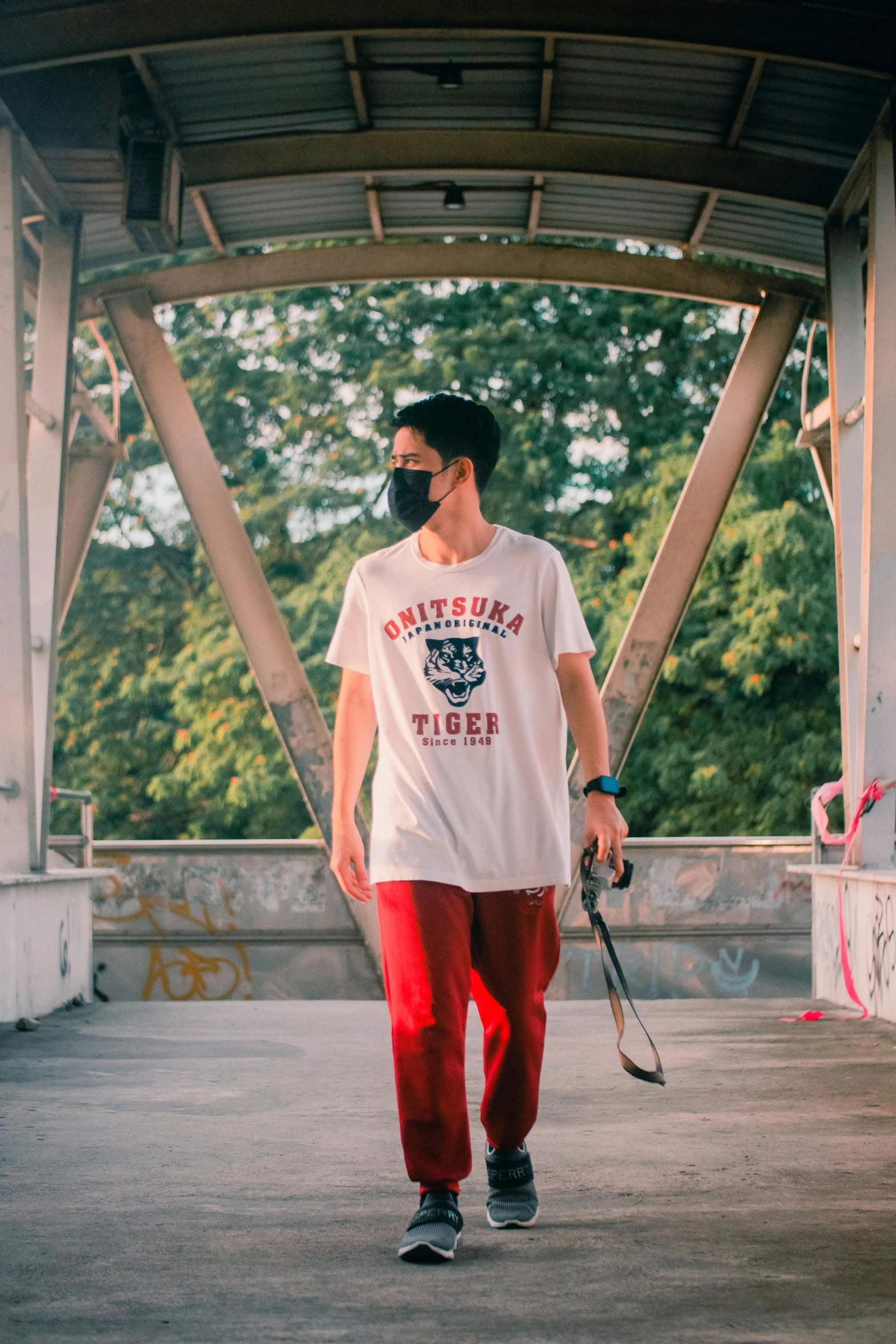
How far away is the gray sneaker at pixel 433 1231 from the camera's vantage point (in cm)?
290

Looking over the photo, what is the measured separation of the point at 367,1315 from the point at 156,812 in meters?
22.1

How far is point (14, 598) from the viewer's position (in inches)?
309

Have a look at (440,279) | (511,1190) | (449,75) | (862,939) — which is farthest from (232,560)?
(511,1190)

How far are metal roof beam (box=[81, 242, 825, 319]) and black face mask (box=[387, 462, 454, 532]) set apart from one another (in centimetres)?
854

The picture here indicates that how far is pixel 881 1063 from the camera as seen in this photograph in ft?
18.9

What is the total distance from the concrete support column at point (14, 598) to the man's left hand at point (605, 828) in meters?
5.41

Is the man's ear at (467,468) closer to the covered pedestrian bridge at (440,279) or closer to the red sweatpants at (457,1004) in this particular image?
the red sweatpants at (457,1004)

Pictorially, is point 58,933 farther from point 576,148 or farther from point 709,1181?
point 576,148

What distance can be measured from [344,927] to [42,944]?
5150mm

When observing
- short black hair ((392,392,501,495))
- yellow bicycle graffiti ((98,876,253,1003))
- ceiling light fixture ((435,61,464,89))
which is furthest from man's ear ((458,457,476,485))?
yellow bicycle graffiti ((98,876,253,1003))

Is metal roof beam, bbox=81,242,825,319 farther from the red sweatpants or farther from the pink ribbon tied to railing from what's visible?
the red sweatpants

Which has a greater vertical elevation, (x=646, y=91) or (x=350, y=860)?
(x=646, y=91)

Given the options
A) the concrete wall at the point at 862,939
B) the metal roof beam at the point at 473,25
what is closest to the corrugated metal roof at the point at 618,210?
the metal roof beam at the point at 473,25

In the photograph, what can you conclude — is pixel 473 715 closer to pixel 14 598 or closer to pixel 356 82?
pixel 14 598
